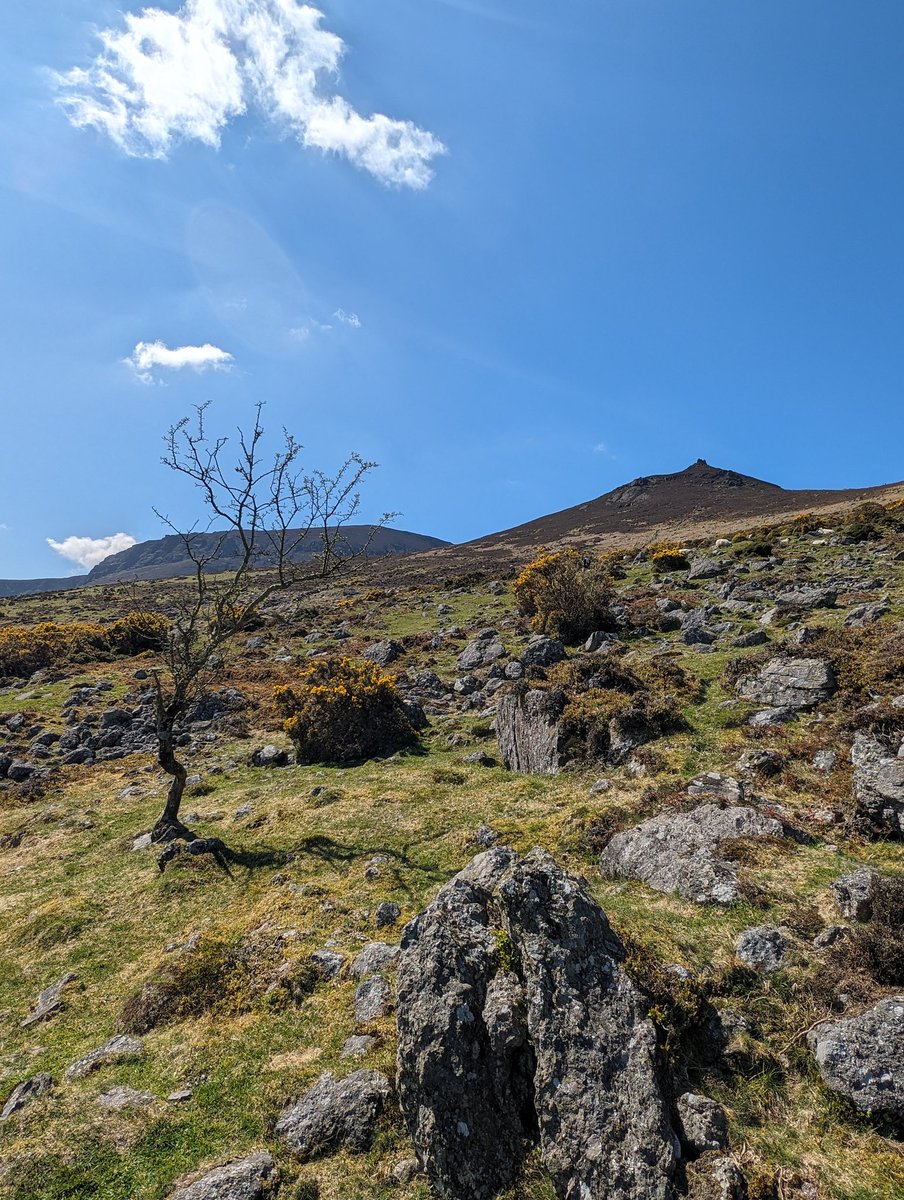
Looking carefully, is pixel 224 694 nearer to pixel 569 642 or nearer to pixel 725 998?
pixel 569 642

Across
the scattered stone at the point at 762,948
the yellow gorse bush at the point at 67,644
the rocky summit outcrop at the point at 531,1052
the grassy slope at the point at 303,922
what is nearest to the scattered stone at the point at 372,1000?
the grassy slope at the point at 303,922

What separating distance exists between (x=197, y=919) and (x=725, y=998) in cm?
961

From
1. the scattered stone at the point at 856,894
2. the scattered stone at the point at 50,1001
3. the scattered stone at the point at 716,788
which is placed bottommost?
the scattered stone at the point at 50,1001

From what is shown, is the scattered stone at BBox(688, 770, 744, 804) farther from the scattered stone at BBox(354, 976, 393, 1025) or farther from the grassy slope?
the scattered stone at BBox(354, 976, 393, 1025)

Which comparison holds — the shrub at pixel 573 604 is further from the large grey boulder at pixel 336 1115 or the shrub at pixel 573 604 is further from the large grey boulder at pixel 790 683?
the large grey boulder at pixel 336 1115

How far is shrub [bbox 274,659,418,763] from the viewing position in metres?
20.4

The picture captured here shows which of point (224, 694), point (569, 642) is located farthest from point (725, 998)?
point (224, 694)

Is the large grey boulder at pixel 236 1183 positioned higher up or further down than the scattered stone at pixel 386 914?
further down

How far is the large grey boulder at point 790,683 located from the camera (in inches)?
554

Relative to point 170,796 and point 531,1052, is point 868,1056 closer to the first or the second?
point 531,1052

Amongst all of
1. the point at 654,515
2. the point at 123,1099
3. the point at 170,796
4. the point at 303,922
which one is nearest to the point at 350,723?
the point at 170,796

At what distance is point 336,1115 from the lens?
6.29 m

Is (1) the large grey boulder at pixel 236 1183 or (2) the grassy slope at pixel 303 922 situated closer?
(1) the large grey boulder at pixel 236 1183

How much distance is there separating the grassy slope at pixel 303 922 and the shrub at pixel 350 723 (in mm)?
1150
